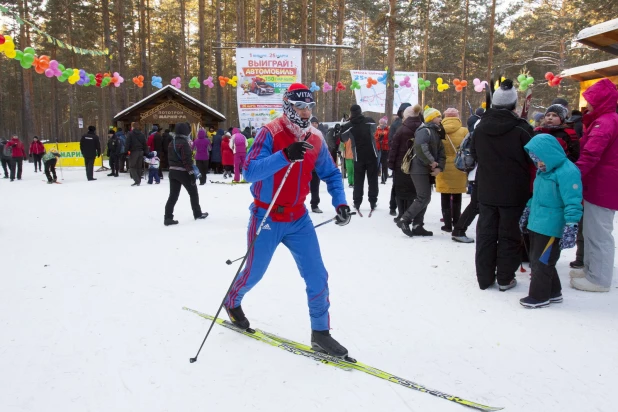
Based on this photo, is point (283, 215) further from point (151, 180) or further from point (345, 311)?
point (151, 180)

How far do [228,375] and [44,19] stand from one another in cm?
3399

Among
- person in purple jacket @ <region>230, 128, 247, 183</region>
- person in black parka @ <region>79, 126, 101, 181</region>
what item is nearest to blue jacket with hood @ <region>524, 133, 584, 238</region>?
person in purple jacket @ <region>230, 128, 247, 183</region>

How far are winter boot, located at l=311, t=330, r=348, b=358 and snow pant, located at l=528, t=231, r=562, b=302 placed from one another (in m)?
2.03

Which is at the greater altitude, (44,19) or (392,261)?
(44,19)

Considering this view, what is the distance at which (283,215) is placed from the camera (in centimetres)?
332

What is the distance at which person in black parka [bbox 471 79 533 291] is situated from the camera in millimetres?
4441

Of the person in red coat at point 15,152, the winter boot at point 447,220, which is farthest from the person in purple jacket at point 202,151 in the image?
the winter boot at point 447,220

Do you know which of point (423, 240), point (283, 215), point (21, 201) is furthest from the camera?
point (21, 201)

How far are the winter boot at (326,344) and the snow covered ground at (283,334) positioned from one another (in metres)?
→ 0.12

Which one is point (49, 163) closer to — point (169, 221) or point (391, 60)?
point (169, 221)

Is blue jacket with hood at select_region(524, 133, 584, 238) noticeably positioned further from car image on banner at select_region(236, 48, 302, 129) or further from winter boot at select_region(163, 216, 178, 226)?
car image on banner at select_region(236, 48, 302, 129)

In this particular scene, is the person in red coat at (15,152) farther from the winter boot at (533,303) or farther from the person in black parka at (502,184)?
the winter boot at (533,303)

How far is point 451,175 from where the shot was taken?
6797mm

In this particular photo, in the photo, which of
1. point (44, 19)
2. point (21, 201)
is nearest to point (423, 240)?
point (21, 201)
